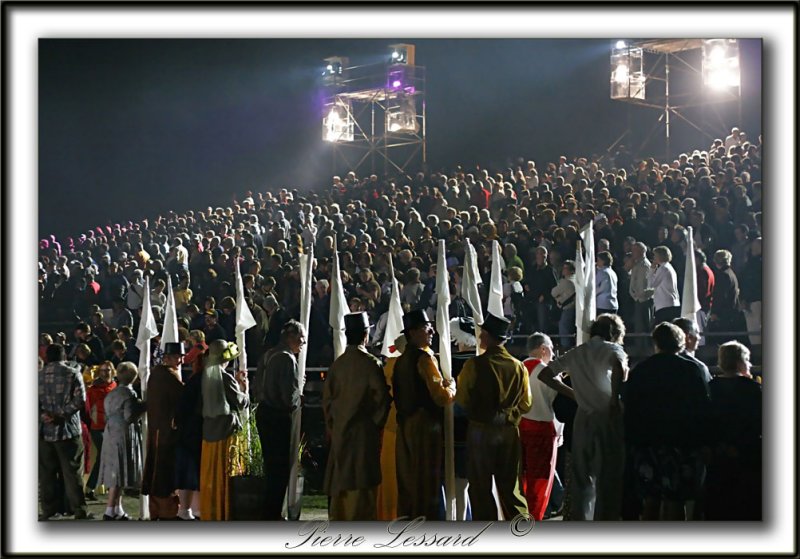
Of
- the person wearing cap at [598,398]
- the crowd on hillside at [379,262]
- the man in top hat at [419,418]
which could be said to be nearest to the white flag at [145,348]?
the crowd on hillside at [379,262]

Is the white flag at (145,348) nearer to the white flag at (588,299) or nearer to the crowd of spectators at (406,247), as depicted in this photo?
the crowd of spectators at (406,247)

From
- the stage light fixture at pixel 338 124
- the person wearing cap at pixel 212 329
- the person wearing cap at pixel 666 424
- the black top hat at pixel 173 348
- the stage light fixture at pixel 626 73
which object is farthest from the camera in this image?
the stage light fixture at pixel 338 124

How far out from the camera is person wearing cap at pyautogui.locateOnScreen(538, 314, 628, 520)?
937 centimetres

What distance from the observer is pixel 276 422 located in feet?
33.5

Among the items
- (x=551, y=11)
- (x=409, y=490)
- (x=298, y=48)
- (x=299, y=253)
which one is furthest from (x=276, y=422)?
(x=551, y=11)

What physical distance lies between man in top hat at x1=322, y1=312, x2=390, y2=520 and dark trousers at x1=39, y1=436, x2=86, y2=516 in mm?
2009

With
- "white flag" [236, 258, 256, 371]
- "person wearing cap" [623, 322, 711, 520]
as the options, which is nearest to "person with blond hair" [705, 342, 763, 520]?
"person wearing cap" [623, 322, 711, 520]

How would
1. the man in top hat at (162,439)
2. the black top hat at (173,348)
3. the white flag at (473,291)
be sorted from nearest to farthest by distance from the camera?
the man in top hat at (162,439), the black top hat at (173,348), the white flag at (473,291)

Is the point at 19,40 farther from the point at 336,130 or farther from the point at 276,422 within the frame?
the point at 276,422

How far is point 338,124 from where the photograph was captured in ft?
38.1

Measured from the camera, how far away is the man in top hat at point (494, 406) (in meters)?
9.47

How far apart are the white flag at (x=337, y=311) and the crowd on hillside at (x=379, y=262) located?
0.81 ft

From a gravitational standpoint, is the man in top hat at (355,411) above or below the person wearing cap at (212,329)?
below

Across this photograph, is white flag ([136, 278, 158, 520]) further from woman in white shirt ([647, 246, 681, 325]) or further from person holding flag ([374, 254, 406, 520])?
woman in white shirt ([647, 246, 681, 325])
